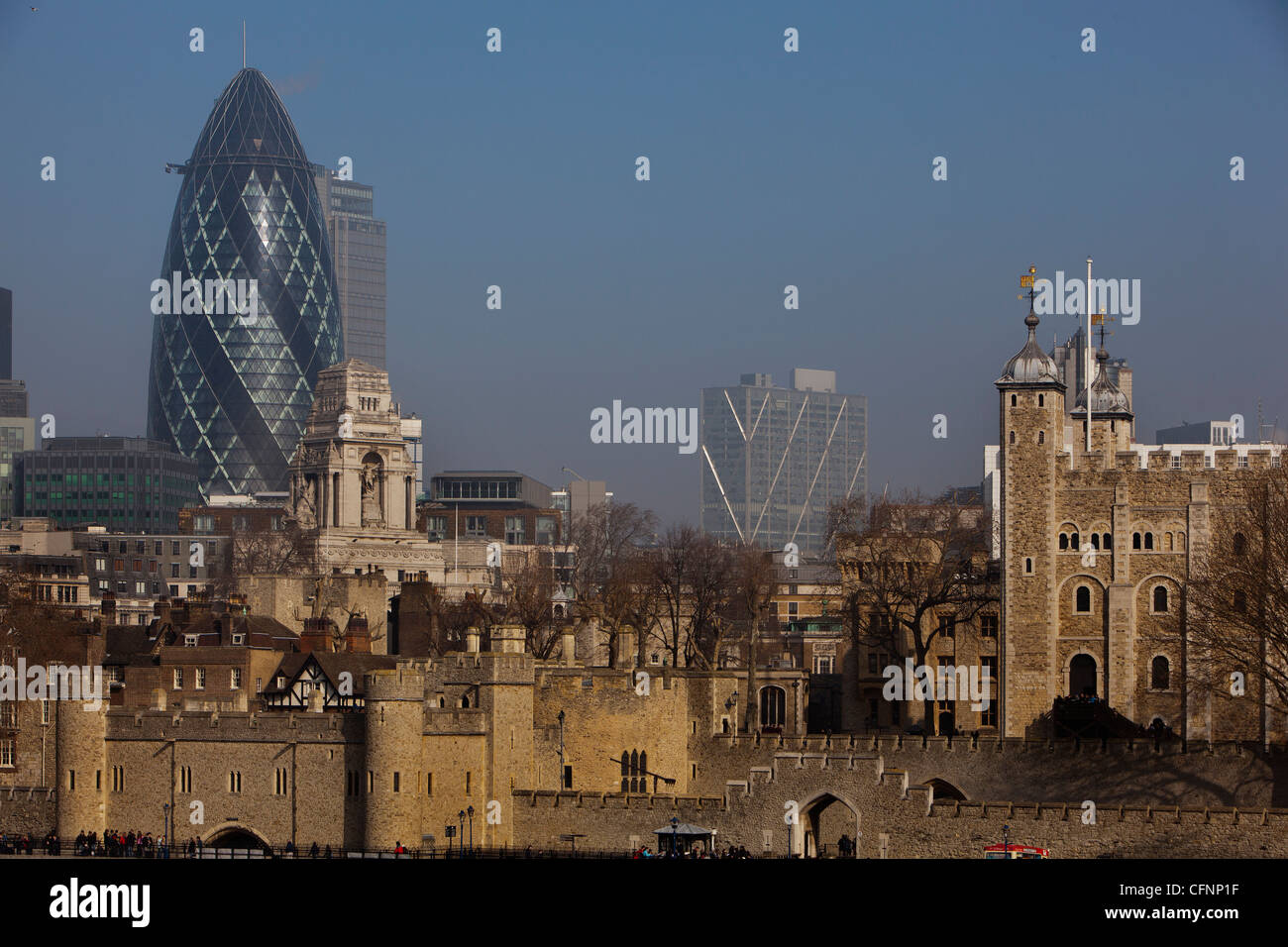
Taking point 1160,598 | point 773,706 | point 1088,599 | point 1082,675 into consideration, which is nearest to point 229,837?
point 773,706

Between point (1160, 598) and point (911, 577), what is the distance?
1172cm

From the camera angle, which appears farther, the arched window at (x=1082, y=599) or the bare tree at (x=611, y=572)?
the bare tree at (x=611, y=572)

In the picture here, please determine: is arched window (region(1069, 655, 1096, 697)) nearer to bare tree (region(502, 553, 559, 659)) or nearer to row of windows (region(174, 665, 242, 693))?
bare tree (region(502, 553, 559, 659))

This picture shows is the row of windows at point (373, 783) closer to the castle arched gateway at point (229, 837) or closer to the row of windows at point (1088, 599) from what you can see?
the castle arched gateway at point (229, 837)

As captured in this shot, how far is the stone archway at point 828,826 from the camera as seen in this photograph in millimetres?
80000

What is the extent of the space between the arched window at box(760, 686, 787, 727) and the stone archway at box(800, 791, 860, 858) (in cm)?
2533

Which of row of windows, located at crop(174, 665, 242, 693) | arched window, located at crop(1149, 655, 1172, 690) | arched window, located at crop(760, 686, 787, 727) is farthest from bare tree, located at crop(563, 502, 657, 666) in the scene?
arched window, located at crop(1149, 655, 1172, 690)

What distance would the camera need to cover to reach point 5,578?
5389 inches

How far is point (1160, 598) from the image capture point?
95.9 m

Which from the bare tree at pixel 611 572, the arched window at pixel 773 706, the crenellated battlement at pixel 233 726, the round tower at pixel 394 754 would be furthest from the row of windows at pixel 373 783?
the arched window at pixel 773 706

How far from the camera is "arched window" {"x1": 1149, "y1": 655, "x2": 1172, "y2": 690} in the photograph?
313ft

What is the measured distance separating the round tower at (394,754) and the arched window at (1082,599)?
29.9 m
